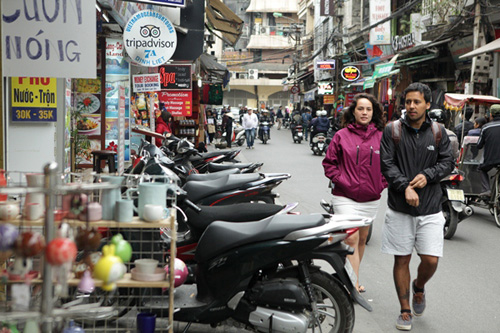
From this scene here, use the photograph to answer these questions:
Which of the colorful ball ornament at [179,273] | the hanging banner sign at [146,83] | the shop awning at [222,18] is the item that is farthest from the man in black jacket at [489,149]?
the shop awning at [222,18]

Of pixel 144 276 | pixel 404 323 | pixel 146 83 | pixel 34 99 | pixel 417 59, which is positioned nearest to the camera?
pixel 144 276

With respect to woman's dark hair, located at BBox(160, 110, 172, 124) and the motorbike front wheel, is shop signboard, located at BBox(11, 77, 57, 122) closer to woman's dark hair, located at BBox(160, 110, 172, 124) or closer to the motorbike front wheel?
the motorbike front wheel

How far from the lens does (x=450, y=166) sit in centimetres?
519

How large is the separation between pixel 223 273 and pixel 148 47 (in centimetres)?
674

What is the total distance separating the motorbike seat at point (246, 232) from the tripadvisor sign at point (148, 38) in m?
6.37

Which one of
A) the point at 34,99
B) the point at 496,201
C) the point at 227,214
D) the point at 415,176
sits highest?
the point at 34,99

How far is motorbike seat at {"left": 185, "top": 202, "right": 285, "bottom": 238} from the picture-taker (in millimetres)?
5645

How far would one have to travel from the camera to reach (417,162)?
5211mm

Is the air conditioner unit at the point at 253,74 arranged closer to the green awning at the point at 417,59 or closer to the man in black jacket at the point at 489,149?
the green awning at the point at 417,59

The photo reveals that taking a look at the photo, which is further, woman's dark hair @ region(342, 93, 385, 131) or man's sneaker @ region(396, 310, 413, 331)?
woman's dark hair @ region(342, 93, 385, 131)

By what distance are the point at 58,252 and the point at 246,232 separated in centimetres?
191

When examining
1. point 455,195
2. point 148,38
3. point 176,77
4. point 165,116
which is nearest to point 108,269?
point 455,195

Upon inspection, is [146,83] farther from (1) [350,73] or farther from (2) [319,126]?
(1) [350,73]

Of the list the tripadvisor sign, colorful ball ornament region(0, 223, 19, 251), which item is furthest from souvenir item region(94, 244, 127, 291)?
the tripadvisor sign
